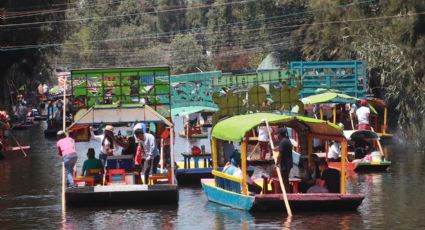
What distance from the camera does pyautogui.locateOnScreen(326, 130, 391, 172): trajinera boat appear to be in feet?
113

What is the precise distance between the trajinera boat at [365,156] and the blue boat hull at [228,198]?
731 cm

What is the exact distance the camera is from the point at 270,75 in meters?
44.1

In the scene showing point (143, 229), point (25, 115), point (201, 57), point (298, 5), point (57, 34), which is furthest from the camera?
point (201, 57)

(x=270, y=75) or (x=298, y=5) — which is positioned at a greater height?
(x=298, y=5)

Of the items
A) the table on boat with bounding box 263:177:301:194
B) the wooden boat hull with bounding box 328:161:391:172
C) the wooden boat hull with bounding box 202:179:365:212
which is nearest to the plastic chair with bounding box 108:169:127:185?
the wooden boat hull with bounding box 202:179:365:212

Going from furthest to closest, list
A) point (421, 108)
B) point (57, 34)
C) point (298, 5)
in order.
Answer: point (298, 5) → point (57, 34) → point (421, 108)

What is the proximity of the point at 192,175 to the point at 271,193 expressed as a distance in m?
6.68

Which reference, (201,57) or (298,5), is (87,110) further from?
(201,57)

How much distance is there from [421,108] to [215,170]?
1851 cm

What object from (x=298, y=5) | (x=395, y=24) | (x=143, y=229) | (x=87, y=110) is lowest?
(x=143, y=229)

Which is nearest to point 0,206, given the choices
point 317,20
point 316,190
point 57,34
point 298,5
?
point 316,190

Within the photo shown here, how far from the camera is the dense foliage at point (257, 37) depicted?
145 ft

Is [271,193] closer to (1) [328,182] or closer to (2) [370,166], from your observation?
(1) [328,182]

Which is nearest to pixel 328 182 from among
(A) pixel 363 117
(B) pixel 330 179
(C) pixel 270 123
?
(B) pixel 330 179
